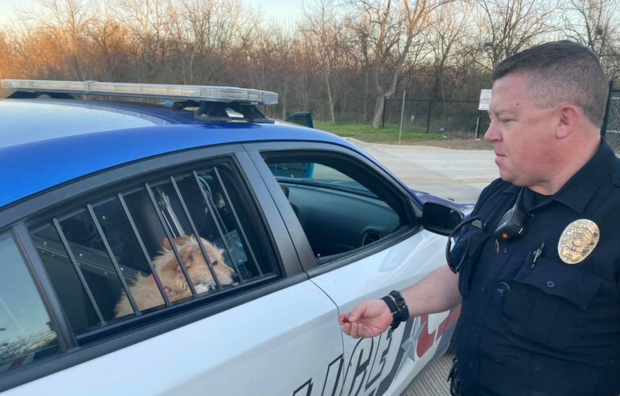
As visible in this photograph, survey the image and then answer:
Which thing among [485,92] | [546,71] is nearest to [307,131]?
[546,71]

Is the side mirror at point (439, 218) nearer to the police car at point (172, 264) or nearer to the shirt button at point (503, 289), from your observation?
the police car at point (172, 264)

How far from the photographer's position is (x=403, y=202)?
7.30 ft

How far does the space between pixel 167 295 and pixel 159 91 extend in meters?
0.91

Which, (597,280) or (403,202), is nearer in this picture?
(597,280)

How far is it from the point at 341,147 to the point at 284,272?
682 mm

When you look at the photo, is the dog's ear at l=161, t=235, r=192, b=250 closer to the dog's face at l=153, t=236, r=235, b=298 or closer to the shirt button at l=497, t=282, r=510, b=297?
the dog's face at l=153, t=236, r=235, b=298

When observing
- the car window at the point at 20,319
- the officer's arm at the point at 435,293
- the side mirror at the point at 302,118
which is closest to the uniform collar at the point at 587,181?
the officer's arm at the point at 435,293

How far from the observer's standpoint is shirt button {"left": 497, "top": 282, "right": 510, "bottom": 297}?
1.29 meters

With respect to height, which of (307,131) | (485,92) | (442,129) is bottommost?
(442,129)

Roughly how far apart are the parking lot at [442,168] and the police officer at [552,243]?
209cm

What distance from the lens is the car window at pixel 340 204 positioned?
7.00 ft

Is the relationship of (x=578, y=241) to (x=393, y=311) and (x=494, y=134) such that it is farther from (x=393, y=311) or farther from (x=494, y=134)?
(x=393, y=311)

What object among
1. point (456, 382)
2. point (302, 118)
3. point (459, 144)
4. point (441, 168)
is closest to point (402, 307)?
point (456, 382)

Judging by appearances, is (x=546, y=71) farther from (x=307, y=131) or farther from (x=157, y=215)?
(x=157, y=215)
